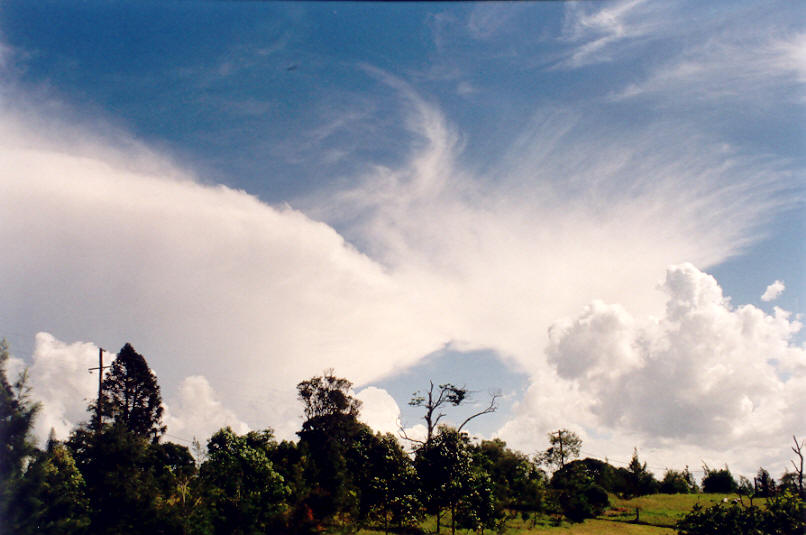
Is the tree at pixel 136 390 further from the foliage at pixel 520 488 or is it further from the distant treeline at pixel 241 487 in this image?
the foliage at pixel 520 488

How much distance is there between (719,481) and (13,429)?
83.5 m

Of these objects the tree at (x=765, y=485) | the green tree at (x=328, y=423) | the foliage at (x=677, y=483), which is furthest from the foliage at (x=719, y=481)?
the green tree at (x=328, y=423)

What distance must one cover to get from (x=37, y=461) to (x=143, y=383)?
4193 centimetres

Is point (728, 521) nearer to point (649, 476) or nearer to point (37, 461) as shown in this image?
point (37, 461)

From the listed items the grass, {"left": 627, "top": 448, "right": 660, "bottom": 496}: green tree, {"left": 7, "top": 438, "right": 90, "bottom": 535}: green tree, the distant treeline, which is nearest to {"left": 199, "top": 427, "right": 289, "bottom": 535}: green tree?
the distant treeline

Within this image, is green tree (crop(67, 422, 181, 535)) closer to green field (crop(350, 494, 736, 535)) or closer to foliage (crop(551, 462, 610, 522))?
green field (crop(350, 494, 736, 535))

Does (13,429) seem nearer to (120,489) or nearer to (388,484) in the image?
(120,489)

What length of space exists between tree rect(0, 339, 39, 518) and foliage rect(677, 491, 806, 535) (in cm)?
3055

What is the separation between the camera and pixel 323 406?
220 feet

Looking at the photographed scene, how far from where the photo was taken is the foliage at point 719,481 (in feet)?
223

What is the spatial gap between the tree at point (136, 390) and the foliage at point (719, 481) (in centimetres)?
7741

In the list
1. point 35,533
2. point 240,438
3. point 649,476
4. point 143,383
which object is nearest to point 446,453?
point 240,438

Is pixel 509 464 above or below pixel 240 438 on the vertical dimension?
below

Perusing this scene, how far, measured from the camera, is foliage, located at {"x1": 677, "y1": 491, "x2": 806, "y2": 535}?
21.3 meters
